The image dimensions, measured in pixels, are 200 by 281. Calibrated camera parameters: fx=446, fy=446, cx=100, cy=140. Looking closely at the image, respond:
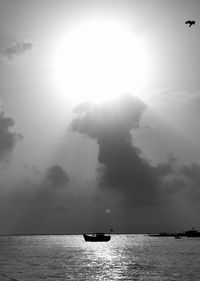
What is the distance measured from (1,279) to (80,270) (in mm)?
27203

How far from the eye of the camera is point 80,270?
104375 millimetres

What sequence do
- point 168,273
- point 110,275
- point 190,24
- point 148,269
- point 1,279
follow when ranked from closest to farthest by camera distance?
point 190,24 → point 1,279 → point 110,275 → point 168,273 → point 148,269

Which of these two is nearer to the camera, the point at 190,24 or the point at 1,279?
the point at 190,24

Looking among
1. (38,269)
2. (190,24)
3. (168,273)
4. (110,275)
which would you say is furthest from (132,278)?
(190,24)

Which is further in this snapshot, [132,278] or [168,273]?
[168,273]

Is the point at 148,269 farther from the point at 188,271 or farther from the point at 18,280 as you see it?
the point at 18,280

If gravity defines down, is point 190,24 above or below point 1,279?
above

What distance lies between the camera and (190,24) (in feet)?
218

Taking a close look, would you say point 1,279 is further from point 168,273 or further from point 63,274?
point 168,273

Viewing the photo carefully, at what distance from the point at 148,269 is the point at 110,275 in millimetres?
16234

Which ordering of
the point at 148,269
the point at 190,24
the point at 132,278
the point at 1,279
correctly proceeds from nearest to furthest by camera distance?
the point at 190,24
the point at 1,279
the point at 132,278
the point at 148,269

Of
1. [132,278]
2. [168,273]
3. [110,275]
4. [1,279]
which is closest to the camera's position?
[1,279]

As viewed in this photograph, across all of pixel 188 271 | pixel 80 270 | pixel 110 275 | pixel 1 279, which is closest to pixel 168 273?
pixel 188 271

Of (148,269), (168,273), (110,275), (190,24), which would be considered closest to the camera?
(190,24)
